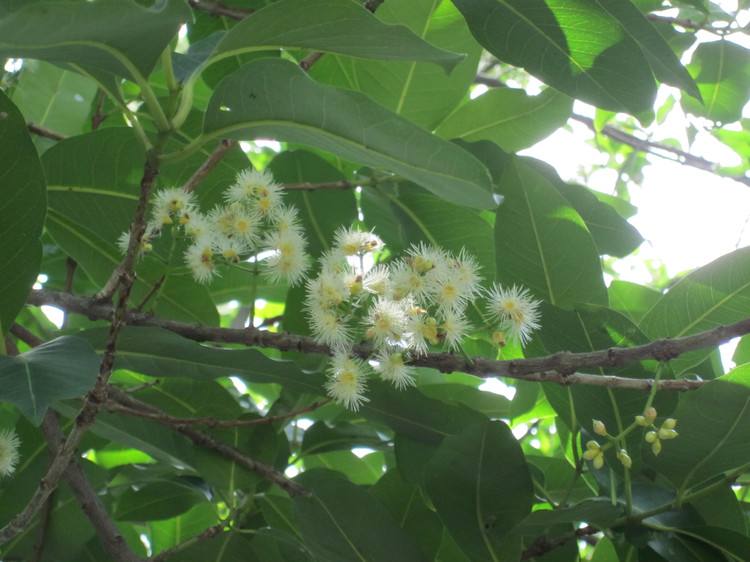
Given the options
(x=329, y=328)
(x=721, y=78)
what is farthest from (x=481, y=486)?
(x=721, y=78)

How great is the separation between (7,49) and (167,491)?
3.90 ft

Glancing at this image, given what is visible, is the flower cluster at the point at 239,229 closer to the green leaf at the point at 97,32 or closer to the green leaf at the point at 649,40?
the green leaf at the point at 97,32

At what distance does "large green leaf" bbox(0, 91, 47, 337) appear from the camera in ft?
4.78

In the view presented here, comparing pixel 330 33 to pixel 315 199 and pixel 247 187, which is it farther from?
pixel 315 199

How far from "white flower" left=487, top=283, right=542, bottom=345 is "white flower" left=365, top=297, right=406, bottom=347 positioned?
0.69ft

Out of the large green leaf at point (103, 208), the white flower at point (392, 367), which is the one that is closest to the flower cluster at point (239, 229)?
the large green leaf at point (103, 208)

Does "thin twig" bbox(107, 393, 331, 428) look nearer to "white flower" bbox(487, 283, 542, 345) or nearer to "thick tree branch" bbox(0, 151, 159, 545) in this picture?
"thick tree branch" bbox(0, 151, 159, 545)

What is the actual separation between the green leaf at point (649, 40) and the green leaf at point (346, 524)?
0.99 metres

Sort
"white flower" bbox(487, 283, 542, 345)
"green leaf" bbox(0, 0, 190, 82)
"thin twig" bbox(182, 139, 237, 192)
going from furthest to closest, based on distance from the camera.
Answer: "thin twig" bbox(182, 139, 237, 192), "white flower" bbox(487, 283, 542, 345), "green leaf" bbox(0, 0, 190, 82)

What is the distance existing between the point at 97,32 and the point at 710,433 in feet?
3.78

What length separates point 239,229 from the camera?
5.63 feet

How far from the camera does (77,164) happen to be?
1.91 m

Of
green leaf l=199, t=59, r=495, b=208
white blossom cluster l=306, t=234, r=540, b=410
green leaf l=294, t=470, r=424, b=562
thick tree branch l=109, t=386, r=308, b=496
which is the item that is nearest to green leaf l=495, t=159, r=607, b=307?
white blossom cluster l=306, t=234, r=540, b=410

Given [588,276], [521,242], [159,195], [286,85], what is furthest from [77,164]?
[588,276]
